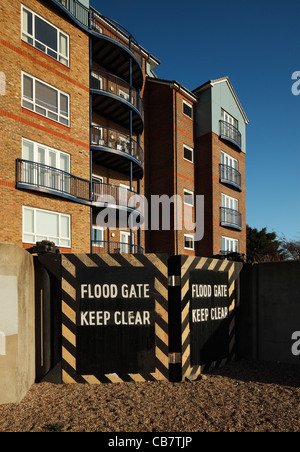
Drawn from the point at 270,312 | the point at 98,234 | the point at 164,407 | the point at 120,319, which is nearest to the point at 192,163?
the point at 98,234

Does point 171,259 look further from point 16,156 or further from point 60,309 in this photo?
point 16,156

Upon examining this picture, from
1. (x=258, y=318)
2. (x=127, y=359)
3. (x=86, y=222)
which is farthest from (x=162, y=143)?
(x=127, y=359)

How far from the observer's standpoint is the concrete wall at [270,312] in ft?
25.0

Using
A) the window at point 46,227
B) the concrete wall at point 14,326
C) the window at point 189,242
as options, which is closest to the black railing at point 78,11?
the window at point 46,227

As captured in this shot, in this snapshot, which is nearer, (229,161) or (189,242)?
(189,242)

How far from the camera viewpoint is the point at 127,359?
6180 mm

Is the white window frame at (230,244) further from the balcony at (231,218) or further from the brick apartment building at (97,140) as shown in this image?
the balcony at (231,218)

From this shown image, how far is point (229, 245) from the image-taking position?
25.3 meters

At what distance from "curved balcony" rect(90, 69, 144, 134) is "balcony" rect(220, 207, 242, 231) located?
8.99m

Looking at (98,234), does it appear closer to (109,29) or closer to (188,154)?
(188,154)

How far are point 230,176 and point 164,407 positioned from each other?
22.8m

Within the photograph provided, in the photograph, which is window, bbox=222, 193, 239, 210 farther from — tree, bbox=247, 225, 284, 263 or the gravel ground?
the gravel ground

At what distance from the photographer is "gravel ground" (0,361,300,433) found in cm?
432

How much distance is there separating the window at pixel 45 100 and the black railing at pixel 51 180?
266cm
